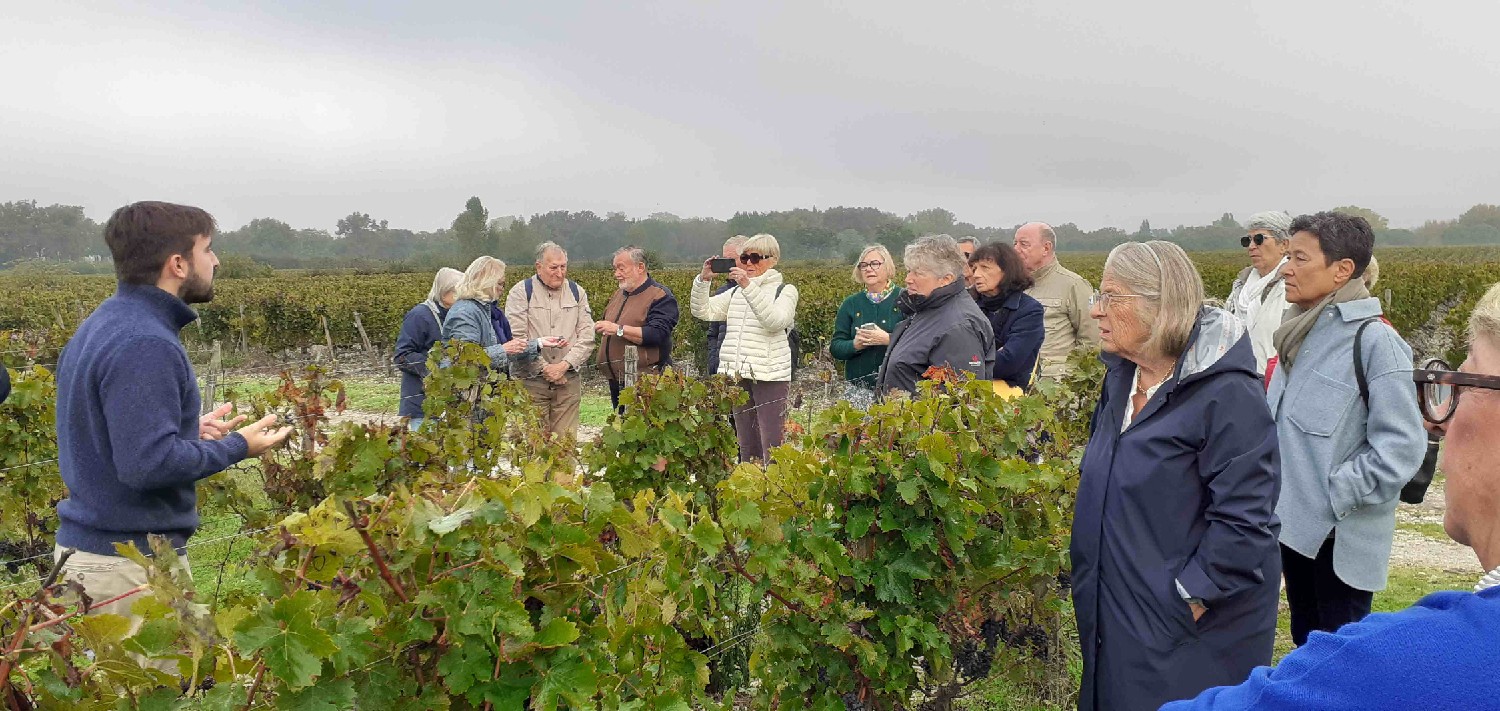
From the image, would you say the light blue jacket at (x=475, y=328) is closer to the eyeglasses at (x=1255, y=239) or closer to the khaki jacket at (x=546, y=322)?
the khaki jacket at (x=546, y=322)

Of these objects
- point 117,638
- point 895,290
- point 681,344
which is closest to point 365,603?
point 117,638

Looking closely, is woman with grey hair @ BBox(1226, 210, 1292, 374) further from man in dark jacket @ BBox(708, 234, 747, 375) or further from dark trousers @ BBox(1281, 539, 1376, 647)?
man in dark jacket @ BBox(708, 234, 747, 375)

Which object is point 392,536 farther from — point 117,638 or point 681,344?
point 681,344

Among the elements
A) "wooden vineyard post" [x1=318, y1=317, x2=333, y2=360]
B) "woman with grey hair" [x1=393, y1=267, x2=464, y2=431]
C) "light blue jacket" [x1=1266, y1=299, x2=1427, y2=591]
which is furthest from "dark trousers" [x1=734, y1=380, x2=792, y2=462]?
"wooden vineyard post" [x1=318, y1=317, x2=333, y2=360]

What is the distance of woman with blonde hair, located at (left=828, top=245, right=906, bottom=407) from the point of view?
18.0 ft

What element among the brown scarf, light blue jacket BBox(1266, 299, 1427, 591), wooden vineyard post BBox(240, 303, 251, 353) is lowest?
wooden vineyard post BBox(240, 303, 251, 353)

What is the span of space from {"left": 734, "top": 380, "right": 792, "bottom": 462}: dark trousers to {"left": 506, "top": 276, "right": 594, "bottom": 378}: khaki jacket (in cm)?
130

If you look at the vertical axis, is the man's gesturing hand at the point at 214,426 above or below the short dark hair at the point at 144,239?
below

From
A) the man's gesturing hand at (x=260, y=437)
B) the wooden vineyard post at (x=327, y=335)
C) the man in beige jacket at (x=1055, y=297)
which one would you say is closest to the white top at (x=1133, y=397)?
the man's gesturing hand at (x=260, y=437)

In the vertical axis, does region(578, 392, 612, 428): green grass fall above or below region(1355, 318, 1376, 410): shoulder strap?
below

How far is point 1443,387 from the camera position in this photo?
4.64 ft

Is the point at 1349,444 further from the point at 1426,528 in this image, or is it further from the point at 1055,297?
the point at 1426,528

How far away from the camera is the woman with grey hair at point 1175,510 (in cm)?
217

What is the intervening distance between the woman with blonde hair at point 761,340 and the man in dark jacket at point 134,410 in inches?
133
